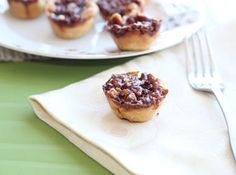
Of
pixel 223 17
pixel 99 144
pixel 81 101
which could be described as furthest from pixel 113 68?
pixel 223 17

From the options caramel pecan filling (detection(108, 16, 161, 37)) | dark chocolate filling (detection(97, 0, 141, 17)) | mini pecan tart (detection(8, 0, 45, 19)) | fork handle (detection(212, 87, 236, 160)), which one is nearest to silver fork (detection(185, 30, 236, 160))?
fork handle (detection(212, 87, 236, 160))

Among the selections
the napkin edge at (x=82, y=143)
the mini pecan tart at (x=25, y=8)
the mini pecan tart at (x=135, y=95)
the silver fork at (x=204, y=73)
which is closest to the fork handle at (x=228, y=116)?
the silver fork at (x=204, y=73)

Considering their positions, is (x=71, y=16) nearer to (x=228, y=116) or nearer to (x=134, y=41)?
(x=134, y=41)

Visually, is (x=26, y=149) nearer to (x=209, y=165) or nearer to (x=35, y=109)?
(x=35, y=109)

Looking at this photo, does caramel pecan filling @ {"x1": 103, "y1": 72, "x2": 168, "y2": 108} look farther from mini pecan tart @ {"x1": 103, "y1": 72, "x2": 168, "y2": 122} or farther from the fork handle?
the fork handle

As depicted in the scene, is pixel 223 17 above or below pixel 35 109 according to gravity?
below

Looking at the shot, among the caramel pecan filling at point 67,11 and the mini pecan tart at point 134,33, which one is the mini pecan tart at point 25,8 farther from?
the mini pecan tart at point 134,33
